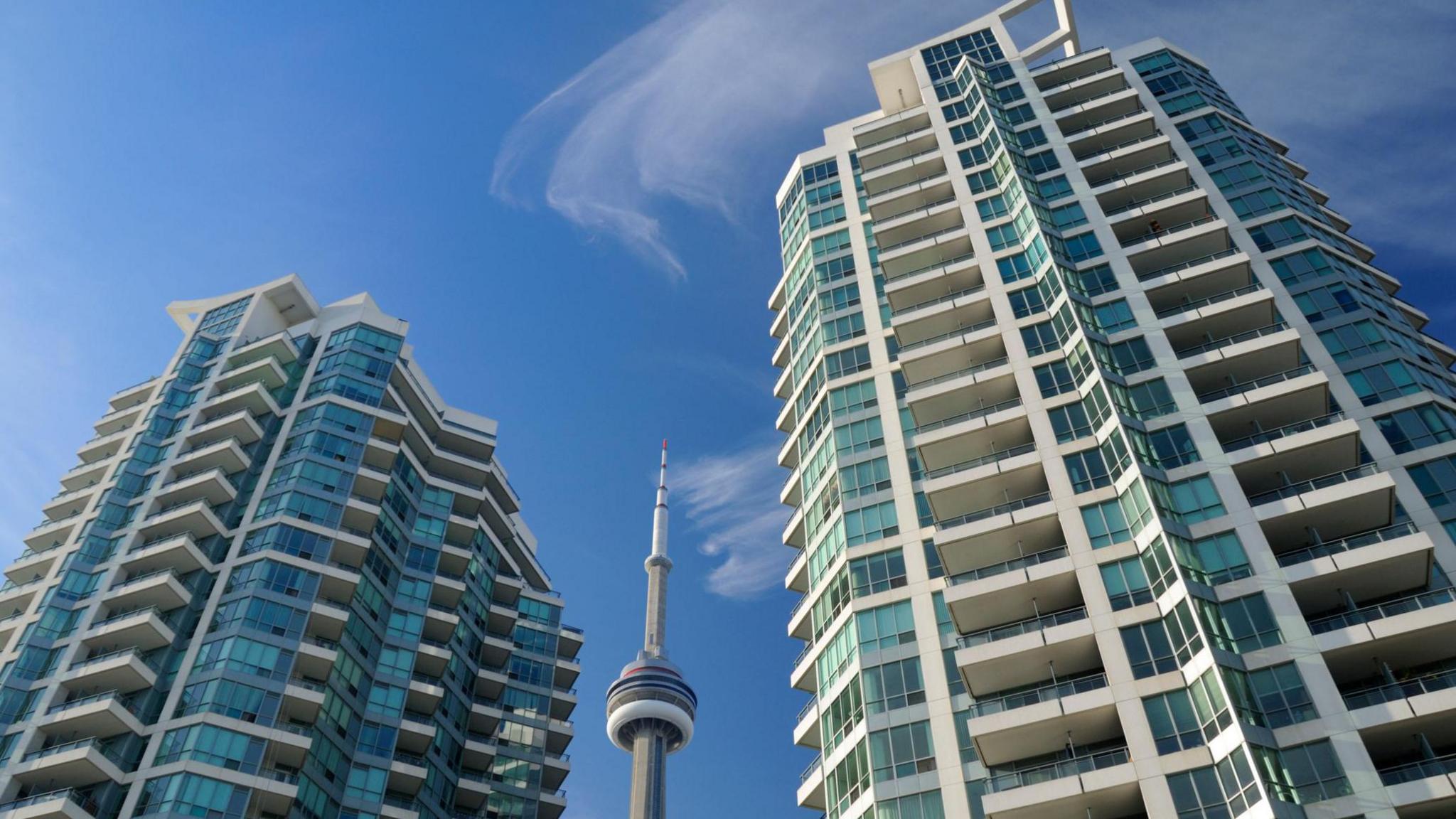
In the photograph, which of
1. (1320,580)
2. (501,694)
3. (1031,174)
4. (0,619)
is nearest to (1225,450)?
(1320,580)

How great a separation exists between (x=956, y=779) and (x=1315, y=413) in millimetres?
24547

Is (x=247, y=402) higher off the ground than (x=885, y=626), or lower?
higher

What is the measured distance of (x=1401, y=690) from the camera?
44.0 meters

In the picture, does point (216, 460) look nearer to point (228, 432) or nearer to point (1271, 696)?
point (228, 432)

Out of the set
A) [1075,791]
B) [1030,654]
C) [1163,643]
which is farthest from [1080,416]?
[1075,791]

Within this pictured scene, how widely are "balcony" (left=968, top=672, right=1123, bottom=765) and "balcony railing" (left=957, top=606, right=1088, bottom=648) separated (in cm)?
265

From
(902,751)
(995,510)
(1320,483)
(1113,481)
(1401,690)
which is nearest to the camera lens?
(1401,690)

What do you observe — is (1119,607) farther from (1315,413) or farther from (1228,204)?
(1228,204)

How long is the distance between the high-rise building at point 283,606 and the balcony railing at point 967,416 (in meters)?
37.5

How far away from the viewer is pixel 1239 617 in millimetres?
47688

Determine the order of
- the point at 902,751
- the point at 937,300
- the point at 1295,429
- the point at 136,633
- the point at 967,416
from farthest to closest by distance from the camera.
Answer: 1. the point at 937,300
2. the point at 136,633
3. the point at 967,416
4. the point at 1295,429
5. the point at 902,751

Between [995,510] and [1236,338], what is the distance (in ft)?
51.5

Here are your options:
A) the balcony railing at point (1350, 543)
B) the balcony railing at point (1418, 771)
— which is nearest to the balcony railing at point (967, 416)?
the balcony railing at point (1350, 543)

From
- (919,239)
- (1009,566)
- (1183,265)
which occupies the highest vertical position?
(919,239)
